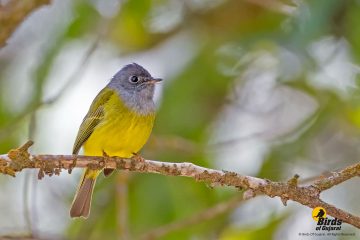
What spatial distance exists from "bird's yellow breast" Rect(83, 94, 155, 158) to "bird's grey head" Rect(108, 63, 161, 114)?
8.1 inches

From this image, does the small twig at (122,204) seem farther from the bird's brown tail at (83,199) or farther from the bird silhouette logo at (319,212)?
the bird silhouette logo at (319,212)

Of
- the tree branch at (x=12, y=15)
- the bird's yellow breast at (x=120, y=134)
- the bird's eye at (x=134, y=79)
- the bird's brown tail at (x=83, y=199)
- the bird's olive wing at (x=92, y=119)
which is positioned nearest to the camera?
the tree branch at (x=12, y=15)

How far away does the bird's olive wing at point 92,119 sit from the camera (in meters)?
4.95

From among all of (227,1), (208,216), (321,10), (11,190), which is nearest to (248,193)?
(208,216)

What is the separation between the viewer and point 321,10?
17.0ft

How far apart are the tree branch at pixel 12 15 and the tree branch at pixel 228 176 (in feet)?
3.22

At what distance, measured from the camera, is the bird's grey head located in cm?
521

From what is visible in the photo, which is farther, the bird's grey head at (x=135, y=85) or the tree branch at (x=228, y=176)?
the bird's grey head at (x=135, y=85)

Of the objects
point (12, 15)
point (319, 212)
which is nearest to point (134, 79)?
point (12, 15)

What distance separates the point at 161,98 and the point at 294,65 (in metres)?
1.16

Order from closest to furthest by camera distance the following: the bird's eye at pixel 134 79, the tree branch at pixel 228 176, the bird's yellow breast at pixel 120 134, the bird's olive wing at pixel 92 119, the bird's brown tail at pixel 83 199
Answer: the tree branch at pixel 228 176 → the bird's yellow breast at pixel 120 134 → the bird's olive wing at pixel 92 119 → the bird's brown tail at pixel 83 199 → the bird's eye at pixel 134 79

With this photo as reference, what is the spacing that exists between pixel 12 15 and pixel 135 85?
51.6 inches

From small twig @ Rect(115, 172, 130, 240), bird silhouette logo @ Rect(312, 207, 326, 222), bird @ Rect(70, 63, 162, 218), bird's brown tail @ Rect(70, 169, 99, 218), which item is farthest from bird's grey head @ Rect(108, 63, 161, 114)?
bird silhouette logo @ Rect(312, 207, 326, 222)

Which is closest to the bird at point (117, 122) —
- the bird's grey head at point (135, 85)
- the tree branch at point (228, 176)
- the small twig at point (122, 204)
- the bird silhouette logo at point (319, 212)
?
the bird's grey head at point (135, 85)
